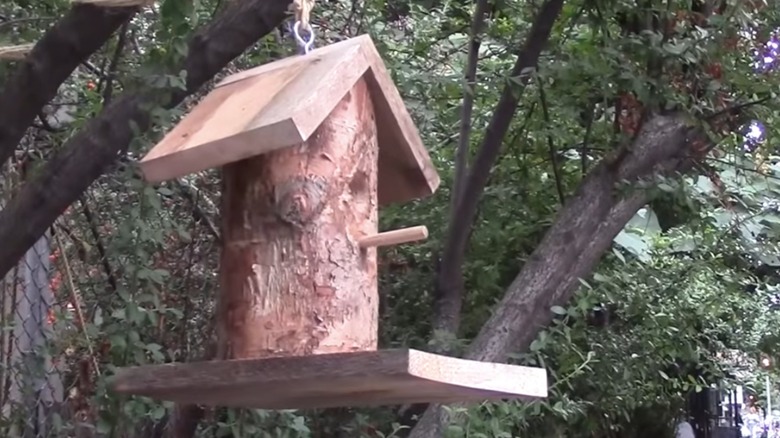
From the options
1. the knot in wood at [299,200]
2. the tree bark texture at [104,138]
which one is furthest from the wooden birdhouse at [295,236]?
the tree bark texture at [104,138]

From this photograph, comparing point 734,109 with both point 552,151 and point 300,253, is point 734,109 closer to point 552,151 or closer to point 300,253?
point 552,151

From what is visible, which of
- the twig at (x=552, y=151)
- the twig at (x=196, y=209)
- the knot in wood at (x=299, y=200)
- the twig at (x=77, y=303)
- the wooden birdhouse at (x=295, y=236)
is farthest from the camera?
the twig at (x=552, y=151)

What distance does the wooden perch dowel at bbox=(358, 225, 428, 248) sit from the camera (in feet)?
4.09

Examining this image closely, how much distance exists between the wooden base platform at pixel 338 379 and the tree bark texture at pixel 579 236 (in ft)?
2.40

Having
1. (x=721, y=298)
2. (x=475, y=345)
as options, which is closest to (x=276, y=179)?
(x=475, y=345)

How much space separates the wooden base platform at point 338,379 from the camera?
1.07 meters

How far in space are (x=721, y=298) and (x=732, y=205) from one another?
31cm

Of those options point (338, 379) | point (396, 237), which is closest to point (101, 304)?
point (396, 237)

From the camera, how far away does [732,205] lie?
267 centimetres

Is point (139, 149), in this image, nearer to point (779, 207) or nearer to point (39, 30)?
point (39, 30)

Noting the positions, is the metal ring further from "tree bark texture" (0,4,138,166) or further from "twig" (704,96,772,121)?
"twig" (704,96,772,121)

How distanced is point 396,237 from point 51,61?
57cm

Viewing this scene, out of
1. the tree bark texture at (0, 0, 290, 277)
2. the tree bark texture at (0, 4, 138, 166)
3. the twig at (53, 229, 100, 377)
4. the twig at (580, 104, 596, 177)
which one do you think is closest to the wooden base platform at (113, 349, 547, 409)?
the tree bark texture at (0, 0, 290, 277)

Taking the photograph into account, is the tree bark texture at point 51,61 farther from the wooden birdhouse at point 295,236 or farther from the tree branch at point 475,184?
the tree branch at point 475,184
